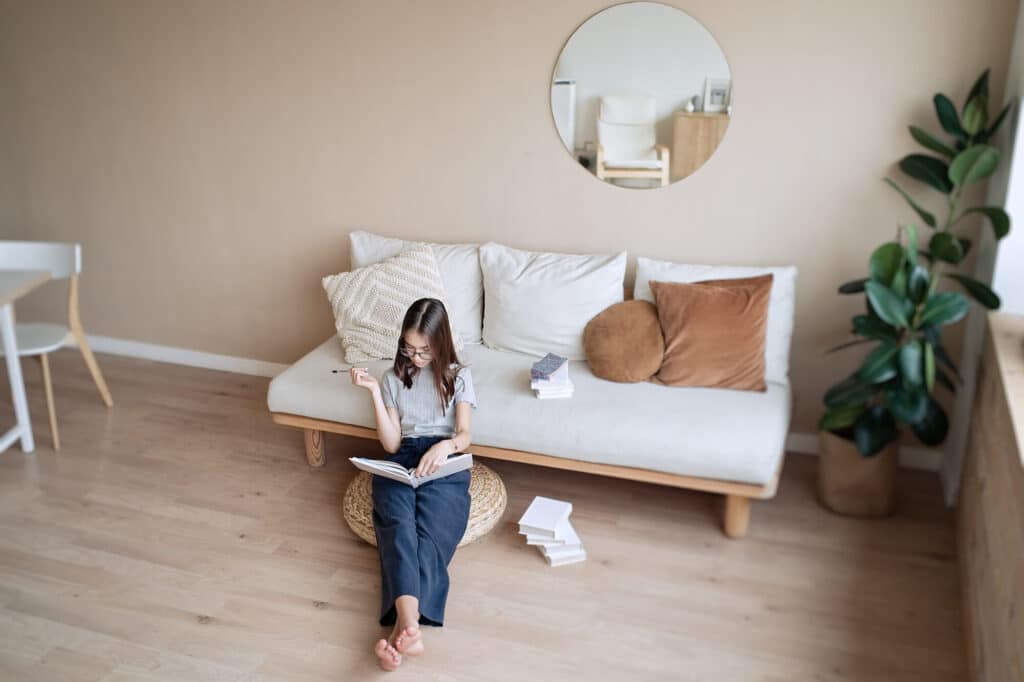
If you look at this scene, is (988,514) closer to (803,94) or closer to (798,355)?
(798,355)

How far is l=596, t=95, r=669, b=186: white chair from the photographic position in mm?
3611

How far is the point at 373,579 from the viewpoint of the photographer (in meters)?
2.93

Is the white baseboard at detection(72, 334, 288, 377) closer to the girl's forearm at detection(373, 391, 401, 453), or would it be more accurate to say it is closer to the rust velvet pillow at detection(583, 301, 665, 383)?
the girl's forearm at detection(373, 391, 401, 453)

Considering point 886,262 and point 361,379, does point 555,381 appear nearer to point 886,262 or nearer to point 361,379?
point 361,379

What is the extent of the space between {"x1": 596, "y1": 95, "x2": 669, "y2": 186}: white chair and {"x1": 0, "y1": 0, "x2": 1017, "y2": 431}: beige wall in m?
0.09

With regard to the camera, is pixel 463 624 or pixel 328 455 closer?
pixel 463 624

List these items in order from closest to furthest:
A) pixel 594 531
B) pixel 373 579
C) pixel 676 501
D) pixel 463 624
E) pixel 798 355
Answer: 1. pixel 463 624
2. pixel 373 579
3. pixel 594 531
4. pixel 676 501
5. pixel 798 355

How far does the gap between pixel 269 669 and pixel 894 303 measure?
233 centimetres

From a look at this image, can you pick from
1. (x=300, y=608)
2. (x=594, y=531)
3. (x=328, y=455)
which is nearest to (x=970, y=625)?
(x=594, y=531)

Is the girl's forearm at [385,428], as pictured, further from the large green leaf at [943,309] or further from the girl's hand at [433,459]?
the large green leaf at [943,309]

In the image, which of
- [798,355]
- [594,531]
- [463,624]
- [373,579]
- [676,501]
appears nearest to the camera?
[463,624]

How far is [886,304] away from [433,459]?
1636 millimetres

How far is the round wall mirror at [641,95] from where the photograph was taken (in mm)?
3480

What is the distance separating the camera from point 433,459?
2.98 metres
